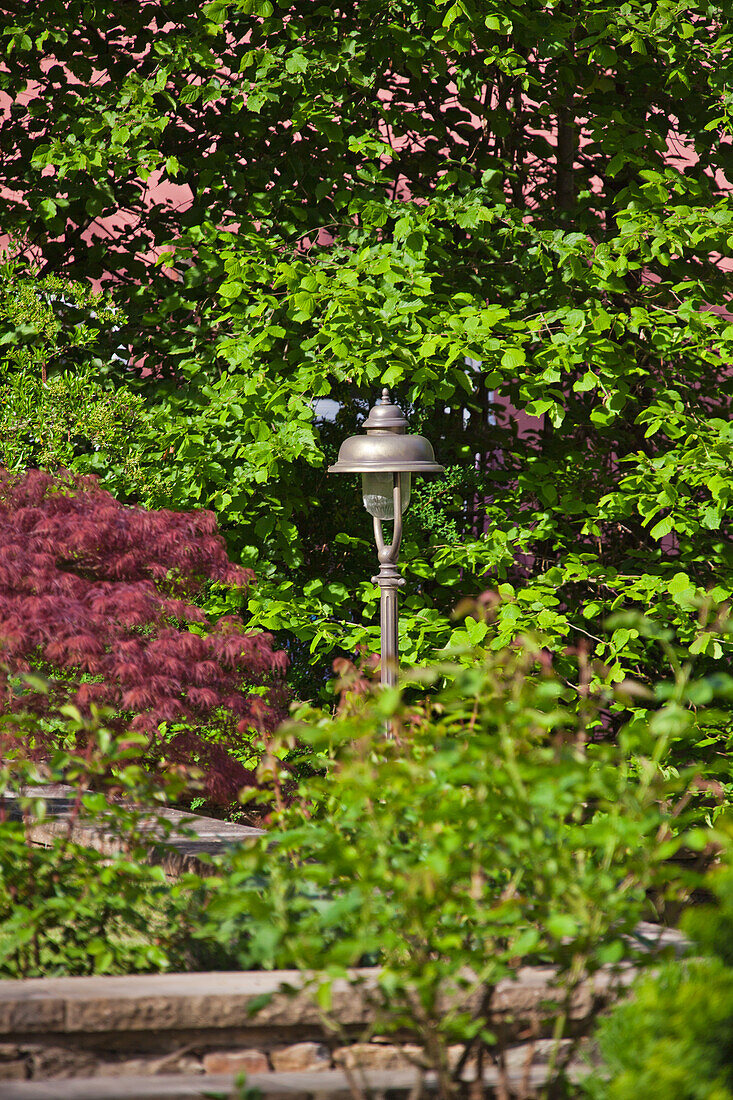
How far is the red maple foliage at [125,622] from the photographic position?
4.68 metres

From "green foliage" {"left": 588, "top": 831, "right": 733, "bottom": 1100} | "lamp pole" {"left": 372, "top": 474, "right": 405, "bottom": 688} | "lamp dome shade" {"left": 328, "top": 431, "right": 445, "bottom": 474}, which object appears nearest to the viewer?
"green foliage" {"left": 588, "top": 831, "right": 733, "bottom": 1100}

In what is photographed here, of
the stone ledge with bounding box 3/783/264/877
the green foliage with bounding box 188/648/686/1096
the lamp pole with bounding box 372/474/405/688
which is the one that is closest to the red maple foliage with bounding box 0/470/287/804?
the stone ledge with bounding box 3/783/264/877

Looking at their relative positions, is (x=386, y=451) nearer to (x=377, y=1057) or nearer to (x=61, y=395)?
(x=61, y=395)

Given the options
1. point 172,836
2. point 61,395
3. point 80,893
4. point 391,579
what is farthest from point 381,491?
point 80,893

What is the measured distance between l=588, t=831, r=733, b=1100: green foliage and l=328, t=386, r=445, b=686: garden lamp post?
105 inches

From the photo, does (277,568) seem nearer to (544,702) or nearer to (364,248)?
(364,248)

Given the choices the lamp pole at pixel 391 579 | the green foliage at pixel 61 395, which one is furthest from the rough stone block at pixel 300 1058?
the green foliage at pixel 61 395

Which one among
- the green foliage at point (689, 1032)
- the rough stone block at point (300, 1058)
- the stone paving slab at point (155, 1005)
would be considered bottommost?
the rough stone block at point (300, 1058)

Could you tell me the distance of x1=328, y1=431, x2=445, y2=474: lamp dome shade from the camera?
5.03 metres

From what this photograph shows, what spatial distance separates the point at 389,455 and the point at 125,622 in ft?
4.38

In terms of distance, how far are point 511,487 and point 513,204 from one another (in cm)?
178

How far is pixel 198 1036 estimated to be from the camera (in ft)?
9.40

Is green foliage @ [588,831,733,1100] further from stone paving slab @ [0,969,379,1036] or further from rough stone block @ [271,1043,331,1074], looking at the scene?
rough stone block @ [271,1043,331,1074]

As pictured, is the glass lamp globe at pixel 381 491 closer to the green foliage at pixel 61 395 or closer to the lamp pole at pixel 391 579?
the lamp pole at pixel 391 579
